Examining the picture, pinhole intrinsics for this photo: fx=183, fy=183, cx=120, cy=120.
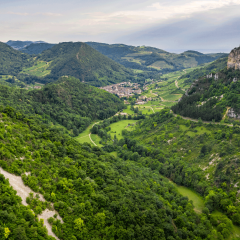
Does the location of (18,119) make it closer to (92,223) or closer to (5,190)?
(5,190)

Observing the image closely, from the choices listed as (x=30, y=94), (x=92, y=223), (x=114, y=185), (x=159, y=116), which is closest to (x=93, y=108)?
(x=30, y=94)

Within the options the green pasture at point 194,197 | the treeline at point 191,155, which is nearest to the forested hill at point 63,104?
the treeline at point 191,155

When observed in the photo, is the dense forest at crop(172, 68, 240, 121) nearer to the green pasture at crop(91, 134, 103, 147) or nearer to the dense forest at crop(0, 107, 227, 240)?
the green pasture at crop(91, 134, 103, 147)

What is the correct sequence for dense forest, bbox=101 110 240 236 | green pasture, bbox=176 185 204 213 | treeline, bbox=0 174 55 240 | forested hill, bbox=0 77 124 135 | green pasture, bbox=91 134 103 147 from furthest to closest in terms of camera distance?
forested hill, bbox=0 77 124 135, green pasture, bbox=91 134 103 147, green pasture, bbox=176 185 204 213, dense forest, bbox=101 110 240 236, treeline, bbox=0 174 55 240

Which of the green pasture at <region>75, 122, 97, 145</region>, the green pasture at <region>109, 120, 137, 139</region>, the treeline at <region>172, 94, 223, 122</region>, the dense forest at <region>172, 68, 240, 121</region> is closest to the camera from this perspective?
the dense forest at <region>172, 68, 240, 121</region>

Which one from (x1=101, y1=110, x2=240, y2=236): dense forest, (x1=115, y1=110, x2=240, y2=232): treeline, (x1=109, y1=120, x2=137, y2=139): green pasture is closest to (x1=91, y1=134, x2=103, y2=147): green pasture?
(x1=109, y1=120, x2=137, y2=139): green pasture

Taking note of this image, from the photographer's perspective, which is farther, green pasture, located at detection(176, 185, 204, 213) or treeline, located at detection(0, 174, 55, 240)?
green pasture, located at detection(176, 185, 204, 213)

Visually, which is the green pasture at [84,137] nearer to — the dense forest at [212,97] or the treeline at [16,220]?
the dense forest at [212,97]

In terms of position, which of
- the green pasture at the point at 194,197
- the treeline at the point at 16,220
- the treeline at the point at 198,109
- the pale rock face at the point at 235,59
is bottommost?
the green pasture at the point at 194,197
